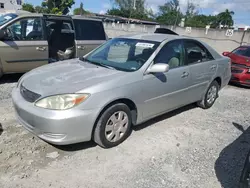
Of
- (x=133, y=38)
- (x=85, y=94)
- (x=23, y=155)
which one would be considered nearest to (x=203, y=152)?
(x=85, y=94)

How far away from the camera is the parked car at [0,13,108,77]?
5340 mm

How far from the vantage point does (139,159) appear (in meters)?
3.03

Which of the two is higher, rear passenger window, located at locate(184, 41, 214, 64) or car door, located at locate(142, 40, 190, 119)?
rear passenger window, located at locate(184, 41, 214, 64)

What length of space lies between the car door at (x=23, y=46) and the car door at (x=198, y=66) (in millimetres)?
3584

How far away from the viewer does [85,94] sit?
9.00 feet

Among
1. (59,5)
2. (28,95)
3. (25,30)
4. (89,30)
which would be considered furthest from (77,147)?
(59,5)

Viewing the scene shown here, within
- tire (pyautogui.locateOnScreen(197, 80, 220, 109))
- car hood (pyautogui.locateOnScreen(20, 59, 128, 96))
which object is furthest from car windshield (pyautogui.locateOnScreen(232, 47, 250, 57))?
car hood (pyautogui.locateOnScreen(20, 59, 128, 96))

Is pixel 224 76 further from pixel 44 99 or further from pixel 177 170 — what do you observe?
pixel 44 99

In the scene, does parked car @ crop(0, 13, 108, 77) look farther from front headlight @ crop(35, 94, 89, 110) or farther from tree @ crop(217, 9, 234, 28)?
tree @ crop(217, 9, 234, 28)

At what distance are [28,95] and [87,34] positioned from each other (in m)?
4.09

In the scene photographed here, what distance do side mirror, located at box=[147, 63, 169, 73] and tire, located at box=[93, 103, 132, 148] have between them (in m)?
0.65

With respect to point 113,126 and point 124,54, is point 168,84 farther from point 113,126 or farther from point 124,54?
point 113,126

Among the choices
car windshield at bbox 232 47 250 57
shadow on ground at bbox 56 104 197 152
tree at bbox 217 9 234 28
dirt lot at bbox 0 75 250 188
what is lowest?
dirt lot at bbox 0 75 250 188

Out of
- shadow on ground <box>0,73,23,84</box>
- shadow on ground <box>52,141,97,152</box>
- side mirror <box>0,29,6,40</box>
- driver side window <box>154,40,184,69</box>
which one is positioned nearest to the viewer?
shadow on ground <box>52,141,97,152</box>
